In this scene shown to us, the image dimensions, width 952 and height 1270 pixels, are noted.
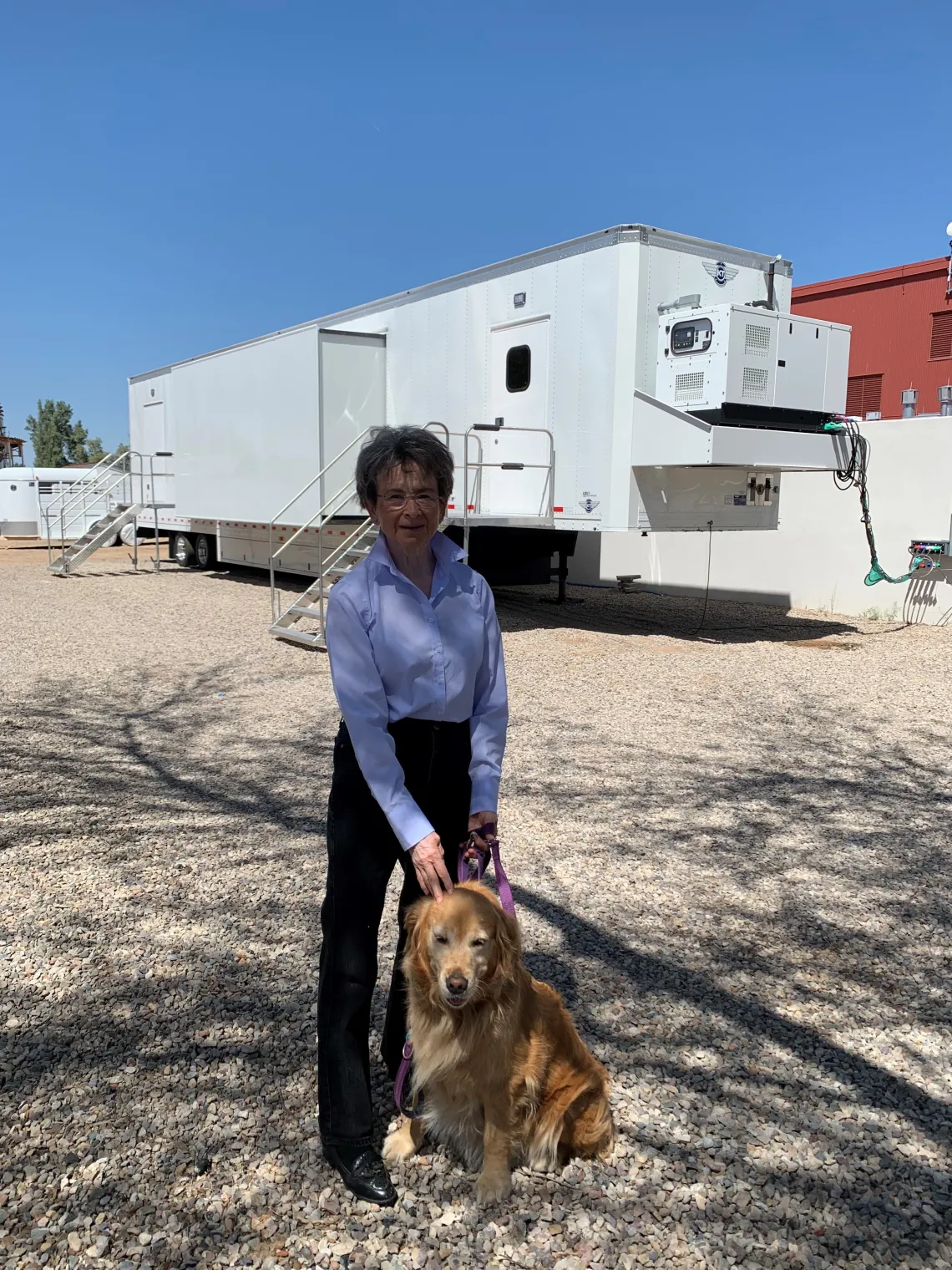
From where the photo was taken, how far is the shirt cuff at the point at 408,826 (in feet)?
6.87

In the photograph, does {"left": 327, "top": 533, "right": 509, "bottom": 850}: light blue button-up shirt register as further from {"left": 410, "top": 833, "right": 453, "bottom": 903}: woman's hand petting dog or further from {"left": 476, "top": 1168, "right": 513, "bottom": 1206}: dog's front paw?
{"left": 476, "top": 1168, "right": 513, "bottom": 1206}: dog's front paw

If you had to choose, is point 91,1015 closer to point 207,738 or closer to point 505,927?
point 505,927

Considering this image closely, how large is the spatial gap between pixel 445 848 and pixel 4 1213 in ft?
4.21

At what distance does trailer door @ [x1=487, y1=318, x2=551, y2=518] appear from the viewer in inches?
391

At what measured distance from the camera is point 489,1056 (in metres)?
2.11

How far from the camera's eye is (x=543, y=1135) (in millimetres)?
2287

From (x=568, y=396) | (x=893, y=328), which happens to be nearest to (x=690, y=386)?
(x=568, y=396)

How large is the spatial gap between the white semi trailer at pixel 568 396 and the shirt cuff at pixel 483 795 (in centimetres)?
713

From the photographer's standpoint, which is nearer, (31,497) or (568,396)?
(568,396)

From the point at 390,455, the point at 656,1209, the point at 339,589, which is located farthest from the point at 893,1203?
the point at 390,455

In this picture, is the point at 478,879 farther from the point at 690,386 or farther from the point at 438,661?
the point at 690,386

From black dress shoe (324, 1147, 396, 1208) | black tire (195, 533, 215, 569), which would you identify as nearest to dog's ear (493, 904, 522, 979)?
black dress shoe (324, 1147, 396, 1208)

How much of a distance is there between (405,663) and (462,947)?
622 mm

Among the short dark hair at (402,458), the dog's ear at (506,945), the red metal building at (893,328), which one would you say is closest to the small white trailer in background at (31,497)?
the red metal building at (893,328)
